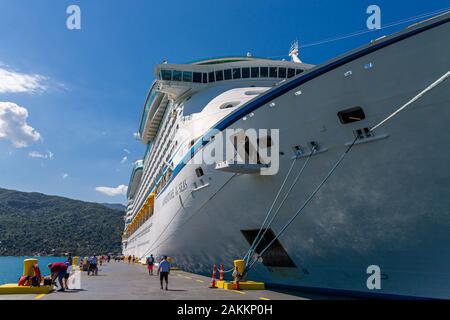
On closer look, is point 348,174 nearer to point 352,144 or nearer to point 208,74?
point 352,144

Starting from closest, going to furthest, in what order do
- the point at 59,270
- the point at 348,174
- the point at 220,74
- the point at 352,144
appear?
the point at 352,144
the point at 348,174
the point at 59,270
the point at 220,74

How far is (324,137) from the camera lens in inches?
357

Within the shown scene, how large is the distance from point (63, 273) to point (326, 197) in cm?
734

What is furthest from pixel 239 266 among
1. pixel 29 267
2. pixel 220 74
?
pixel 220 74

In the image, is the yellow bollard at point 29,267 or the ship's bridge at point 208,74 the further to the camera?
the ship's bridge at point 208,74

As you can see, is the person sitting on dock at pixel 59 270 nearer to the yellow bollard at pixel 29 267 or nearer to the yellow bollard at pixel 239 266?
the yellow bollard at pixel 29 267

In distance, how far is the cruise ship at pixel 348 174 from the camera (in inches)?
302

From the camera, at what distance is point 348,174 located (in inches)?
345

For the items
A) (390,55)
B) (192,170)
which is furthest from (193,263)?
(390,55)

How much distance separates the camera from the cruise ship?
7672 millimetres

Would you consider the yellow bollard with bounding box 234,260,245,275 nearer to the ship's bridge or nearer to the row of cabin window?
the ship's bridge

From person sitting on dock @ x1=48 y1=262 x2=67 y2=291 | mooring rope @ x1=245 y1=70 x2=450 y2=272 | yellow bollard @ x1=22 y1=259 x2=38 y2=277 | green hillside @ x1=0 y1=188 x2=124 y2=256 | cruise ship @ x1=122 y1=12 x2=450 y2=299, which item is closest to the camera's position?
mooring rope @ x1=245 y1=70 x2=450 y2=272

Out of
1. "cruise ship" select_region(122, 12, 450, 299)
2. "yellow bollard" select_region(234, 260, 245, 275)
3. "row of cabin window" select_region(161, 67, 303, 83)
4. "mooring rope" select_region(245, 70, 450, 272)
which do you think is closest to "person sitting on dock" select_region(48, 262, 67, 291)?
"cruise ship" select_region(122, 12, 450, 299)

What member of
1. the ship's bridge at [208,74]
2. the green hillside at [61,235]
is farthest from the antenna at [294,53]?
the green hillside at [61,235]
